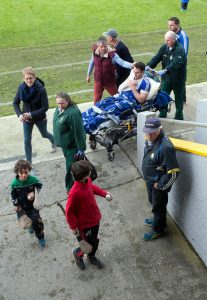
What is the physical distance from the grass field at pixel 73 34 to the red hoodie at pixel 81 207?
5.23 meters

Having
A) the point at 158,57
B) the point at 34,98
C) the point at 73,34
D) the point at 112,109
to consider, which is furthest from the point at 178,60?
the point at 73,34

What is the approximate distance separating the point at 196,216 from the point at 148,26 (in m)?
13.7

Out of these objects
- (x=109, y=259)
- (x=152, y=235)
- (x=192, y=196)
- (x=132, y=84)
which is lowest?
(x=109, y=259)

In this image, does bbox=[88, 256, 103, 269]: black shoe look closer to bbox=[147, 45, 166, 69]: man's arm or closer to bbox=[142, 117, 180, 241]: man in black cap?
bbox=[142, 117, 180, 241]: man in black cap

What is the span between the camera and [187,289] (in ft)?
14.2

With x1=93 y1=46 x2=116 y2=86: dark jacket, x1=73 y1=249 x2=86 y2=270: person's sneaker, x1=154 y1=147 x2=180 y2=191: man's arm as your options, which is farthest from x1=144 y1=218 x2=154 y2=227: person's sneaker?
x1=93 y1=46 x2=116 y2=86: dark jacket

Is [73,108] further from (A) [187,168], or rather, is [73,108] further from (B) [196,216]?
(B) [196,216]

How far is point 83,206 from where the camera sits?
4.15 metres

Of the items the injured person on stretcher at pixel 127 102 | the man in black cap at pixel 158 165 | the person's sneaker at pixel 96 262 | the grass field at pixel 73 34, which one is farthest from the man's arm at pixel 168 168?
the grass field at pixel 73 34

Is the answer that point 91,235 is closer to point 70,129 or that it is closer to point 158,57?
point 70,129

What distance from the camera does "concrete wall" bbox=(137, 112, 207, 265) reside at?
14.6 feet

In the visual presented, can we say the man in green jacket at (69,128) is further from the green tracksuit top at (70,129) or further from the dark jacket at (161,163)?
the dark jacket at (161,163)

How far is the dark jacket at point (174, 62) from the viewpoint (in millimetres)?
7078

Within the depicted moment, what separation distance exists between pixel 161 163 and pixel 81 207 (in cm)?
105
